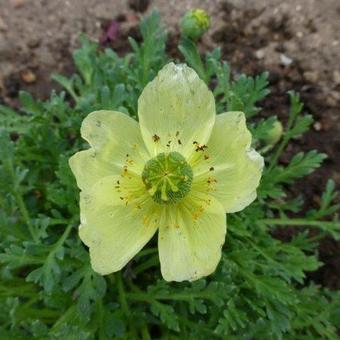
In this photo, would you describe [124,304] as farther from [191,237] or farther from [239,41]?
[239,41]

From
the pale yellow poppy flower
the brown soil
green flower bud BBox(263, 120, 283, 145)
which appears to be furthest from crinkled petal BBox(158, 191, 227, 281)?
the brown soil

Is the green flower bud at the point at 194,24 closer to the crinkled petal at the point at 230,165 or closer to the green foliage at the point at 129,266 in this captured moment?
the green foliage at the point at 129,266

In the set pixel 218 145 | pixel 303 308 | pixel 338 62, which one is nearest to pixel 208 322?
pixel 303 308

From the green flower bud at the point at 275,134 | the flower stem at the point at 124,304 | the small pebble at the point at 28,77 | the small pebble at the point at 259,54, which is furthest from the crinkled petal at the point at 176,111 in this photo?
the small pebble at the point at 28,77

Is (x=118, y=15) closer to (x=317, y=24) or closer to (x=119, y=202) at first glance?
(x=317, y=24)

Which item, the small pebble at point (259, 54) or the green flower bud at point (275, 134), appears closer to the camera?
the green flower bud at point (275, 134)

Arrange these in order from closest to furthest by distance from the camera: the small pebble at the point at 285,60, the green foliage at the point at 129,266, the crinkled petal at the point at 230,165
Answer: the crinkled petal at the point at 230,165, the green foliage at the point at 129,266, the small pebble at the point at 285,60

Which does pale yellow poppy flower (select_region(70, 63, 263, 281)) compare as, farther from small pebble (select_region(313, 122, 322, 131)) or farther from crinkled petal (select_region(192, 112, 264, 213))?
small pebble (select_region(313, 122, 322, 131))
